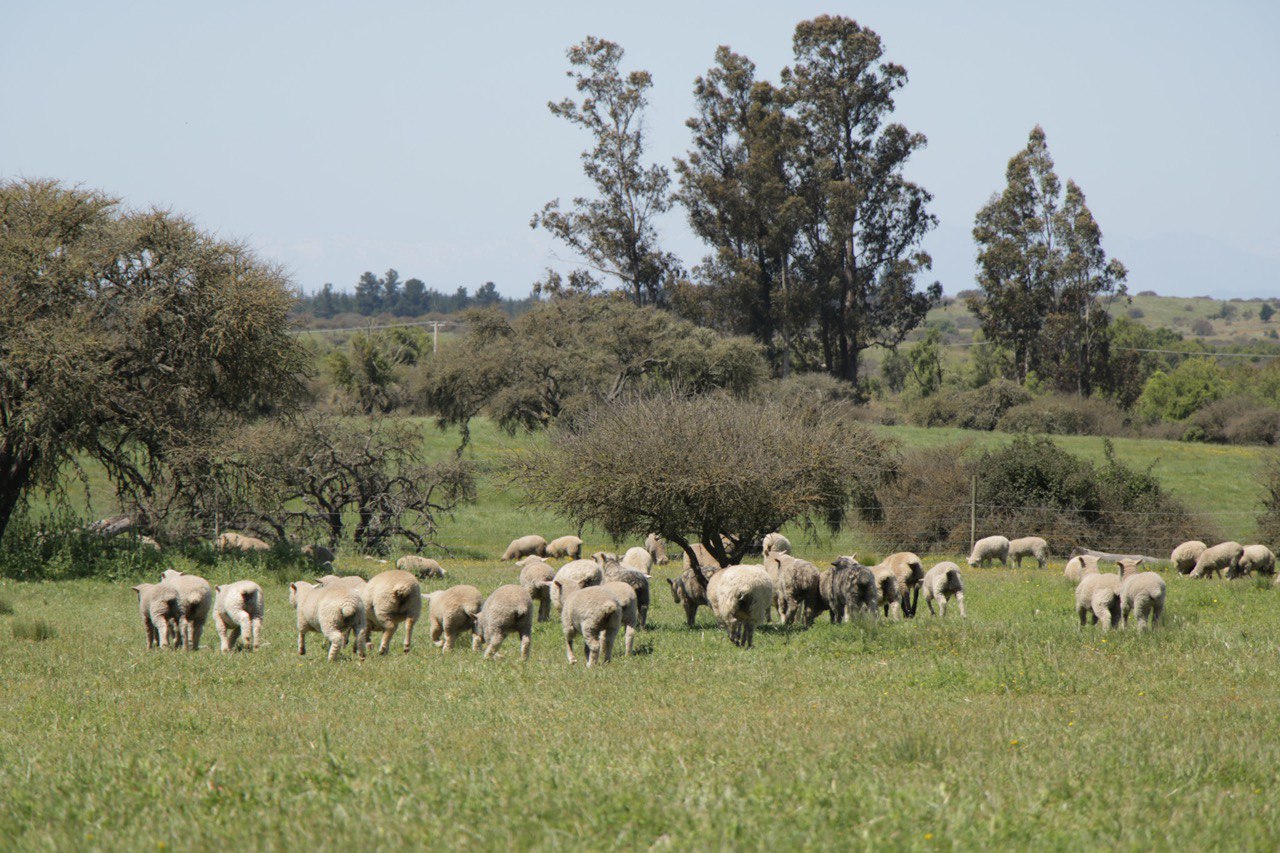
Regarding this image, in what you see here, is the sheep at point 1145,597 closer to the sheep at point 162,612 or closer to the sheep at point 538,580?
the sheep at point 538,580

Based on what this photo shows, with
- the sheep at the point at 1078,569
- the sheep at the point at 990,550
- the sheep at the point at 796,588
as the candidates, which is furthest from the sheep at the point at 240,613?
the sheep at the point at 990,550

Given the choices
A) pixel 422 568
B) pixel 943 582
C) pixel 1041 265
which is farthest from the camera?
pixel 1041 265

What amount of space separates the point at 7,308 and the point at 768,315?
46327mm

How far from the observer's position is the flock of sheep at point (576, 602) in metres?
12.9

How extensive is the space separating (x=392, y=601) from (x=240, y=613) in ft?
6.49

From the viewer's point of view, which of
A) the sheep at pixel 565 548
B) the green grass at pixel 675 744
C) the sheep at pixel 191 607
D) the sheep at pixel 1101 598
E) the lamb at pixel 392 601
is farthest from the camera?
the sheep at pixel 565 548

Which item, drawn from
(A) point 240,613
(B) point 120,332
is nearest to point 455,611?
(A) point 240,613

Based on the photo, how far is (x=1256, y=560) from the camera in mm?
26594

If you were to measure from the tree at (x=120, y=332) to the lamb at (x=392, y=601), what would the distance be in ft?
39.8

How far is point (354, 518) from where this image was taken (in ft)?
141

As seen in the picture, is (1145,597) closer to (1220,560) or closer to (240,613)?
(240,613)

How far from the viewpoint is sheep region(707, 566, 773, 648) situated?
1382 centimetres

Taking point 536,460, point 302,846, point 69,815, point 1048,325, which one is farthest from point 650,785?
point 1048,325

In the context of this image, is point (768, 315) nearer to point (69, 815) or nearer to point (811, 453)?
point (811, 453)
